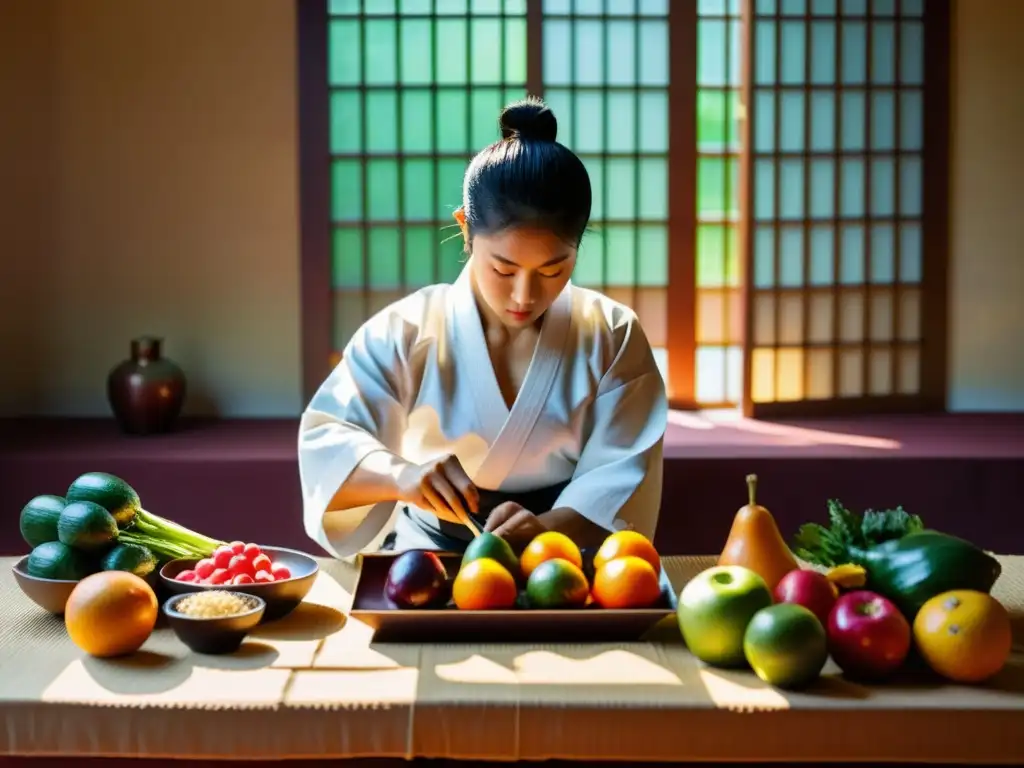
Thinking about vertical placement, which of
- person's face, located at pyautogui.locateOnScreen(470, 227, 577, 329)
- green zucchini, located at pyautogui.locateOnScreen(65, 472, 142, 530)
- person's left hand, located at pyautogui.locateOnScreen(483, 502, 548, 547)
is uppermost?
person's face, located at pyautogui.locateOnScreen(470, 227, 577, 329)

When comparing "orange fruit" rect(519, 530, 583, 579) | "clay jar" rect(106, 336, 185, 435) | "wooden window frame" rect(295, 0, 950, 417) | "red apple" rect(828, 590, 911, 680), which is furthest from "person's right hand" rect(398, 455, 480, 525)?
"wooden window frame" rect(295, 0, 950, 417)

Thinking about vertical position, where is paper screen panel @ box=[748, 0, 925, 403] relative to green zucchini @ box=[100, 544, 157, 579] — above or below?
above

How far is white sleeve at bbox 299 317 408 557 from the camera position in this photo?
80.4 inches

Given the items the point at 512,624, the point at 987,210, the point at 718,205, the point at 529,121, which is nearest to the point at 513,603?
the point at 512,624

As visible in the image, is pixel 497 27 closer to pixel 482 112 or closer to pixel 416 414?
pixel 482 112

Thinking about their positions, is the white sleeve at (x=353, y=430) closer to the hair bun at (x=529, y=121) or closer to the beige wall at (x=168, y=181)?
the hair bun at (x=529, y=121)

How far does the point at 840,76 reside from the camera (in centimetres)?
446

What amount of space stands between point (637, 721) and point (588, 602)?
0.29 meters

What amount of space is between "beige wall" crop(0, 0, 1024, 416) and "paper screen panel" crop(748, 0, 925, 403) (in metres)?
0.24

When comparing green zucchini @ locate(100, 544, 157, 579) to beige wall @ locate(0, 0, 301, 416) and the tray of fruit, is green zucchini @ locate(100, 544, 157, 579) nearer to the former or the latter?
the tray of fruit

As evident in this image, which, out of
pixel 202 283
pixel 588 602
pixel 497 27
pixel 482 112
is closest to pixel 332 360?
pixel 202 283

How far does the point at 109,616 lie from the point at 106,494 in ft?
0.86

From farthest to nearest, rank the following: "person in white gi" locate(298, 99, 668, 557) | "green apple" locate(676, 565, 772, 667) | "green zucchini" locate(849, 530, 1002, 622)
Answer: "person in white gi" locate(298, 99, 668, 557) → "green zucchini" locate(849, 530, 1002, 622) → "green apple" locate(676, 565, 772, 667)

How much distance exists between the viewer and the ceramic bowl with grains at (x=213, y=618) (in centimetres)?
148
